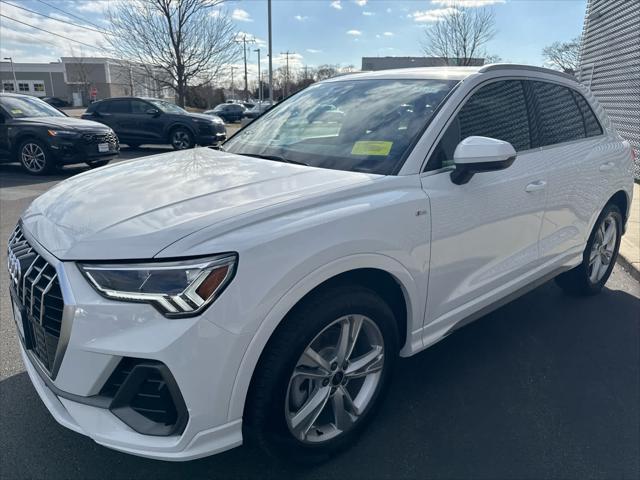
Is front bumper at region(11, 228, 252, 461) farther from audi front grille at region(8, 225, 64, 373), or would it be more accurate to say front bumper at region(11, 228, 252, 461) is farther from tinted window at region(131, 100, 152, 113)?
tinted window at region(131, 100, 152, 113)

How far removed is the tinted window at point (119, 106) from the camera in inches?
563

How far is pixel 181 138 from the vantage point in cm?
1403

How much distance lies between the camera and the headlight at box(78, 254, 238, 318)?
1.64 meters

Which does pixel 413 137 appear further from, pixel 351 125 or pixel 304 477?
pixel 304 477

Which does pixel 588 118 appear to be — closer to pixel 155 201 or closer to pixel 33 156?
pixel 155 201

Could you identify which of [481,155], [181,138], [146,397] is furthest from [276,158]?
[181,138]

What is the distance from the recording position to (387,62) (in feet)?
143

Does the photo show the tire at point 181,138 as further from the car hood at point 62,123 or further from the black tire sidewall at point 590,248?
the black tire sidewall at point 590,248

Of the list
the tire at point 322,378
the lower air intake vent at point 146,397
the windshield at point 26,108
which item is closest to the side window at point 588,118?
the tire at point 322,378

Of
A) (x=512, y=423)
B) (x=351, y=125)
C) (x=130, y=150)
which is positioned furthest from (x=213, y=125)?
(x=512, y=423)

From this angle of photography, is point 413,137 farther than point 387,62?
No

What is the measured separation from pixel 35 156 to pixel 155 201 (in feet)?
30.2

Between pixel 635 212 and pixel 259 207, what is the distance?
707cm

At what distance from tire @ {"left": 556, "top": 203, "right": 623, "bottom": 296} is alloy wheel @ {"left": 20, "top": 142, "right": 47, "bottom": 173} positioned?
9495 mm
